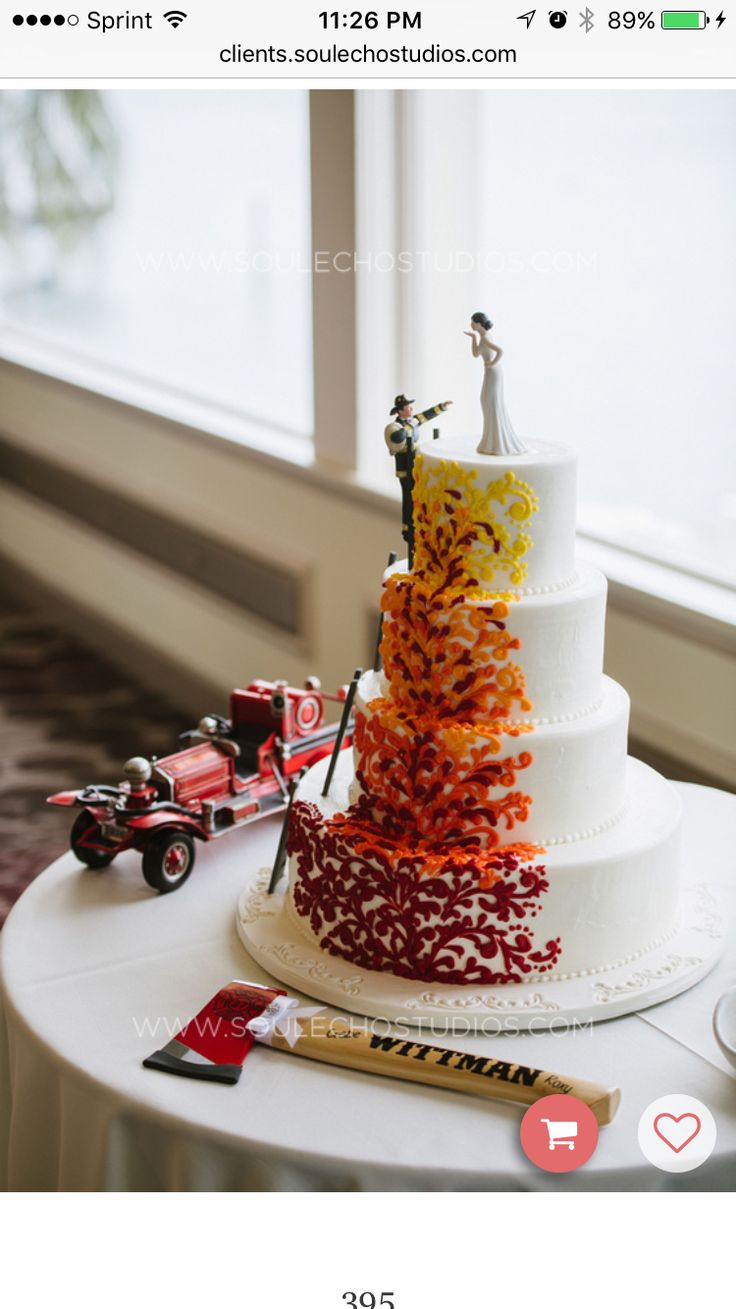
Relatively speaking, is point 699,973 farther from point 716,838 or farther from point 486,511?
point 486,511

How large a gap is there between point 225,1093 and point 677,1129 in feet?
1.68

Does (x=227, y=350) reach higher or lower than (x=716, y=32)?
lower

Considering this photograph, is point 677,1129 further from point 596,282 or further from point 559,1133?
point 596,282

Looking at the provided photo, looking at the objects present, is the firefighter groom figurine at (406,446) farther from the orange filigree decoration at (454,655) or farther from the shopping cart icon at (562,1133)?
the shopping cart icon at (562,1133)

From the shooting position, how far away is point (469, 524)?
65.5 inches

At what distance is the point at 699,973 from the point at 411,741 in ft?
1.61

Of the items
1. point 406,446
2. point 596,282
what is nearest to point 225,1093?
point 406,446

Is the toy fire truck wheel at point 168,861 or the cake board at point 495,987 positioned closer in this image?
the cake board at point 495,987

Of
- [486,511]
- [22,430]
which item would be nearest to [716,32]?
[486,511]

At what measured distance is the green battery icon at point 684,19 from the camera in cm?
166

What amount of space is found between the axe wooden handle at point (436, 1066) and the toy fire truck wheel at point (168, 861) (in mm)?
446

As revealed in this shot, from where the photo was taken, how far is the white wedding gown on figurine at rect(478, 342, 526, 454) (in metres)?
1.65

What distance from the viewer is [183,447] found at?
4.60 m

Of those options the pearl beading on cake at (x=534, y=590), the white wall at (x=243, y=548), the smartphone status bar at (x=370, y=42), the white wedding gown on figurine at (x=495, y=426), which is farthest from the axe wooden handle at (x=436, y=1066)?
the white wall at (x=243, y=548)
